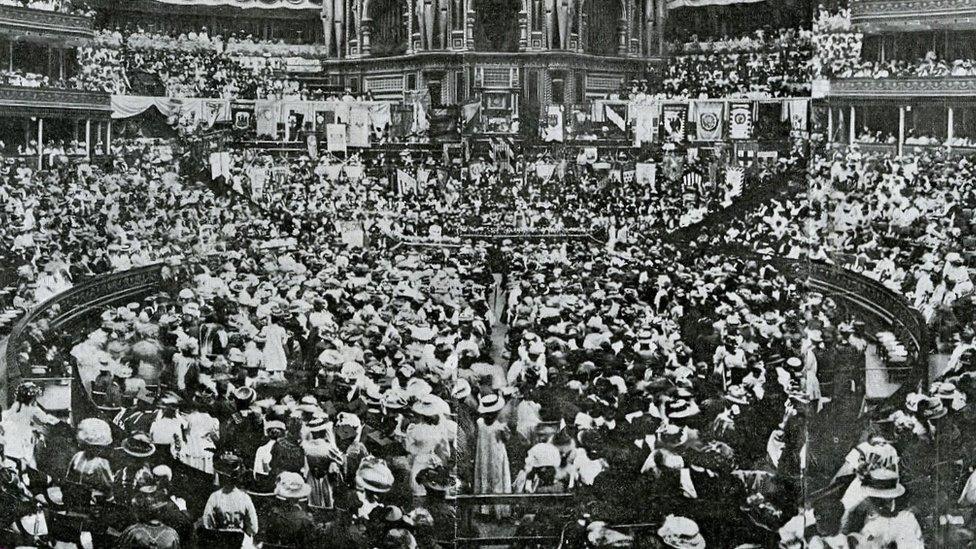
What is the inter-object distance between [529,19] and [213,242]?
374cm

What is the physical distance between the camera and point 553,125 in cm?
928

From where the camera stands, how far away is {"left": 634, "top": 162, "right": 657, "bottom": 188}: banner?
9211 millimetres

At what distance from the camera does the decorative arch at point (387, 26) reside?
30.6 feet

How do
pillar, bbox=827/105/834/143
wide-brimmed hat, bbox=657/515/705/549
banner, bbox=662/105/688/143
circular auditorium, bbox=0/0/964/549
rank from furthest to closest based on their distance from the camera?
banner, bbox=662/105/688/143
pillar, bbox=827/105/834/143
circular auditorium, bbox=0/0/964/549
wide-brimmed hat, bbox=657/515/705/549

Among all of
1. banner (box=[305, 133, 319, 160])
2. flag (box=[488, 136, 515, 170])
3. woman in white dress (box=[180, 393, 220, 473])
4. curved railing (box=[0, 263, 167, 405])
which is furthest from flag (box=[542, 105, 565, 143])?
woman in white dress (box=[180, 393, 220, 473])

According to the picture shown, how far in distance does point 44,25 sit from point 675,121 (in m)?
5.96

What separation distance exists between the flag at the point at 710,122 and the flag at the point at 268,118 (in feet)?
13.4

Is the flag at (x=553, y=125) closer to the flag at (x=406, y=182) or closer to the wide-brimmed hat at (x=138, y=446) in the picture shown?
the flag at (x=406, y=182)

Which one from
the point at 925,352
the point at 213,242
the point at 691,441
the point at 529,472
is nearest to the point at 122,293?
the point at 213,242

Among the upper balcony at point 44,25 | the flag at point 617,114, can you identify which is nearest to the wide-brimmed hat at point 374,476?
the flag at point 617,114

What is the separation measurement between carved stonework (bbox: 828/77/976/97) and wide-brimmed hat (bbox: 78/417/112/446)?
23.7 feet

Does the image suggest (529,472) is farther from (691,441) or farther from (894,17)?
(894,17)

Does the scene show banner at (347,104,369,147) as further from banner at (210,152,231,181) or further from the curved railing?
the curved railing

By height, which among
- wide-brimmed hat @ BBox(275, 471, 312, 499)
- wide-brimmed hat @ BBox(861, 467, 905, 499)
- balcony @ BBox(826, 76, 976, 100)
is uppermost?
balcony @ BBox(826, 76, 976, 100)
